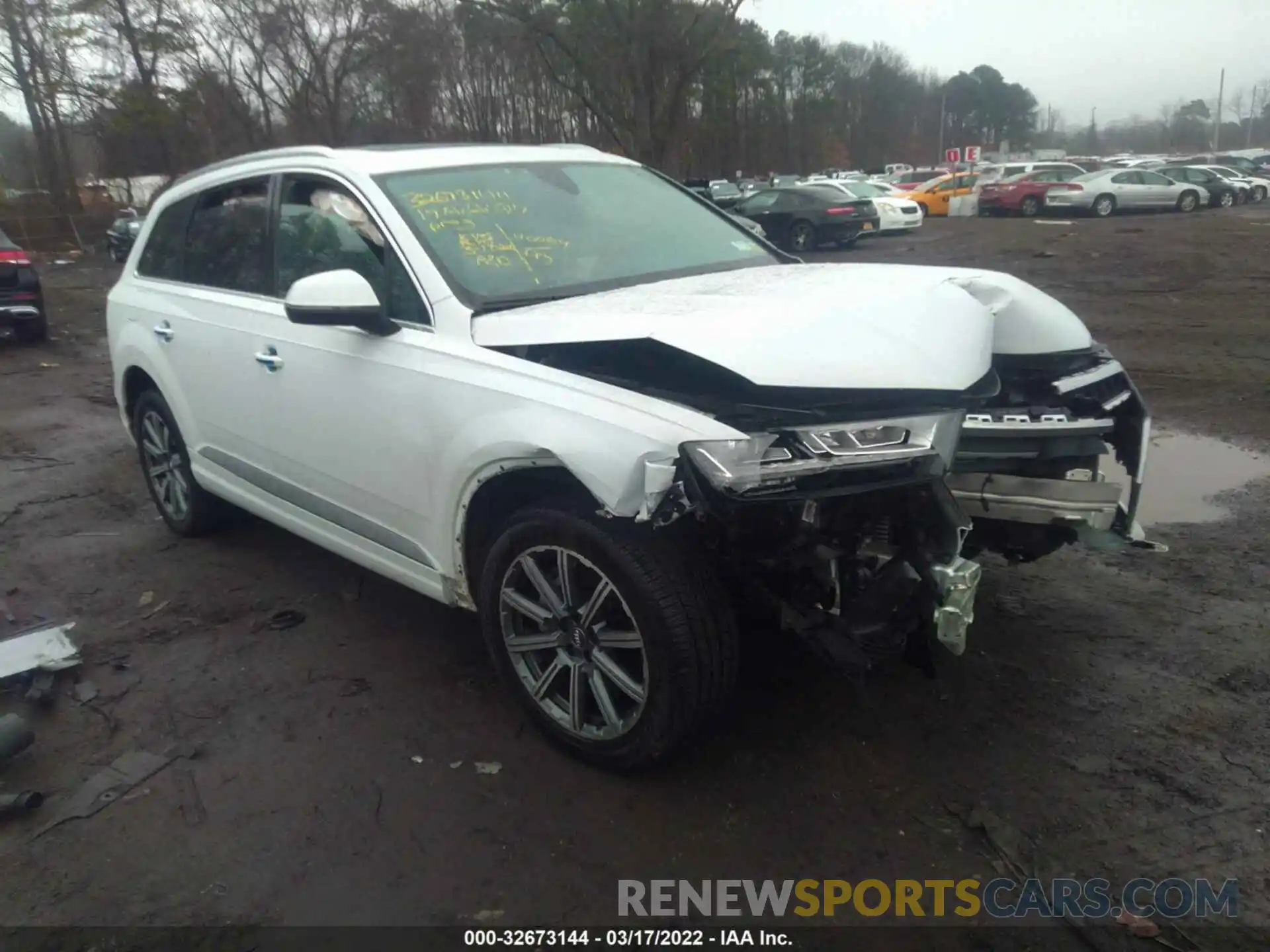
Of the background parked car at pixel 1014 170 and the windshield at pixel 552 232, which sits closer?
the windshield at pixel 552 232

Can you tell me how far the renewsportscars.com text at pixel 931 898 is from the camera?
8.46ft

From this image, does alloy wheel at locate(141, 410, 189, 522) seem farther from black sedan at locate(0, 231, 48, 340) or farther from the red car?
the red car

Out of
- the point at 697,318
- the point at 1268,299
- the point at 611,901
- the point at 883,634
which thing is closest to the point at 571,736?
the point at 611,901

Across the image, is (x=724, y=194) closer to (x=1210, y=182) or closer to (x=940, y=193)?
(x=940, y=193)

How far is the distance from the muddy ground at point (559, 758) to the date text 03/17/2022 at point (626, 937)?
2.0 inches

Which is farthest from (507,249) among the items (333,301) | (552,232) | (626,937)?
(626,937)

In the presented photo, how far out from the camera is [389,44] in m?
38.0

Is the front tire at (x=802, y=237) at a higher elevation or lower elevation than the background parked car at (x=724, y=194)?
lower

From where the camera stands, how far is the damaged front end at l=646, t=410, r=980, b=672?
2.65 metres

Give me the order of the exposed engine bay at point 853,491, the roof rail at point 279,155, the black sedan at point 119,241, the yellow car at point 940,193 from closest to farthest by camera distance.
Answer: the exposed engine bay at point 853,491 < the roof rail at point 279,155 < the black sedan at point 119,241 < the yellow car at point 940,193

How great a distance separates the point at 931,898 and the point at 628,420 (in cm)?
149

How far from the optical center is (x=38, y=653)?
13.2 ft

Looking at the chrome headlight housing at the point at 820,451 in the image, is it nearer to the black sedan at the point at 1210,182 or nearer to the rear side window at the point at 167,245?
the rear side window at the point at 167,245

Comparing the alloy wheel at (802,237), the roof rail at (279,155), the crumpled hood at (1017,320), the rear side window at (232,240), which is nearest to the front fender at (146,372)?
the rear side window at (232,240)
